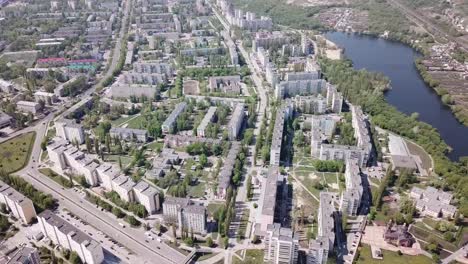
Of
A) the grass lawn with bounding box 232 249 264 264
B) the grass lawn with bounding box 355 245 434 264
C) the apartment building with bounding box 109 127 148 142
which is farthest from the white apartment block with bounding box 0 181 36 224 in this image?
the grass lawn with bounding box 355 245 434 264

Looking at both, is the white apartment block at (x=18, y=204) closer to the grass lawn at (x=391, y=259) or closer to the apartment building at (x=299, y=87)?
the grass lawn at (x=391, y=259)

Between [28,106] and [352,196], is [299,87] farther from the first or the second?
[28,106]

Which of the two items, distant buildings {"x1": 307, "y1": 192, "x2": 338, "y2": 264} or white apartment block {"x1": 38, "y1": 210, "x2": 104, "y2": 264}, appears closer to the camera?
distant buildings {"x1": 307, "y1": 192, "x2": 338, "y2": 264}

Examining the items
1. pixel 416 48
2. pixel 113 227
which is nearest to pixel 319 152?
pixel 113 227

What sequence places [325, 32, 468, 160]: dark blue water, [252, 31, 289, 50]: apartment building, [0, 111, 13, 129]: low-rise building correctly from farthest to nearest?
1. [252, 31, 289, 50]: apartment building
2. [0, 111, 13, 129]: low-rise building
3. [325, 32, 468, 160]: dark blue water

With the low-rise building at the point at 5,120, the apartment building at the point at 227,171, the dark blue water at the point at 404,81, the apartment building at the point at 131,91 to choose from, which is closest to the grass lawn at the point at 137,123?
the apartment building at the point at 131,91

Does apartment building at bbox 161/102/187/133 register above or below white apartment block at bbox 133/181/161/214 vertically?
above

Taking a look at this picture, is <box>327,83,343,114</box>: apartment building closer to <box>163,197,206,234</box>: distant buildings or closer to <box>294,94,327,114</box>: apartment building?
<box>294,94,327,114</box>: apartment building
